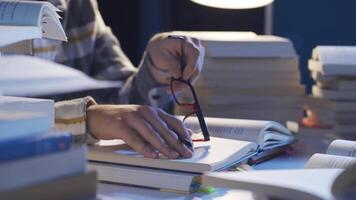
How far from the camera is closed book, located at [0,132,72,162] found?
0.46m

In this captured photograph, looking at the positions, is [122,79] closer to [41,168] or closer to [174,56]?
[174,56]

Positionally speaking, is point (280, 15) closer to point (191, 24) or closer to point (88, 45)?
point (191, 24)

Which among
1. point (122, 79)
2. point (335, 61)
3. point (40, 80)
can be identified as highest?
point (40, 80)

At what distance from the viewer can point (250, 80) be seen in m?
1.38

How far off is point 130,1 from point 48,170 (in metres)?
2.65

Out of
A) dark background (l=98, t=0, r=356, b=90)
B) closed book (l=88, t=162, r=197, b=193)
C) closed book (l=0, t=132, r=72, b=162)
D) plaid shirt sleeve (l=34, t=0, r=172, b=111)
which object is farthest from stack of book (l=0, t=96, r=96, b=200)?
dark background (l=98, t=0, r=356, b=90)

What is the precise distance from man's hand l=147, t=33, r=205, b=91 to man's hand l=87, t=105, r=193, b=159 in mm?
227

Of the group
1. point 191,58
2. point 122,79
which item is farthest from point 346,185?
point 122,79

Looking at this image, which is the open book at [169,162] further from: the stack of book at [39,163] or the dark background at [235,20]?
the dark background at [235,20]

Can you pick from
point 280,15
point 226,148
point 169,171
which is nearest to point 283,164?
point 226,148

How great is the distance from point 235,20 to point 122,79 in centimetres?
133

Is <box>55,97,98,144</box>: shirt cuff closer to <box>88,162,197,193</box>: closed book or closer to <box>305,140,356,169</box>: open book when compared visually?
<box>88,162,197,193</box>: closed book

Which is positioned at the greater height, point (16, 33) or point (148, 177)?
point (16, 33)

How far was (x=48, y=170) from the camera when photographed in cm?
47
